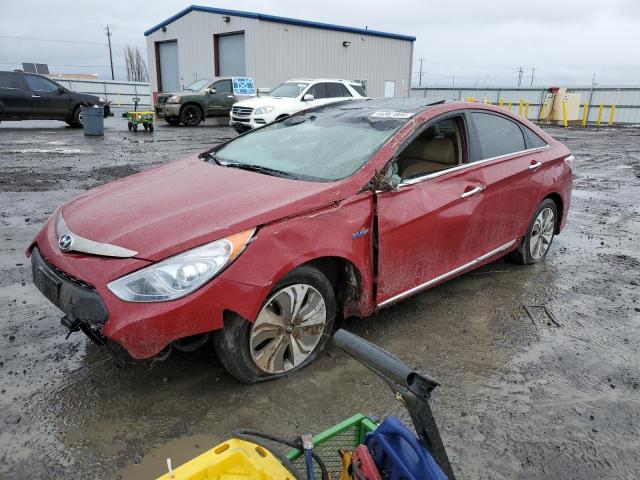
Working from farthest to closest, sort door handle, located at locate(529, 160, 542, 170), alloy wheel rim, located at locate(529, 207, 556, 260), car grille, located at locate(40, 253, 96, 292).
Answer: alloy wheel rim, located at locate(529, 207, 556, 260) < door handle, located at locate(529, 160, 542, 170) < car grille, located at locate(40, 253, 96, 292)

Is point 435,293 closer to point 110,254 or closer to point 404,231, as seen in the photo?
point 404,231

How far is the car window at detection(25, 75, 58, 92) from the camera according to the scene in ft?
52.7

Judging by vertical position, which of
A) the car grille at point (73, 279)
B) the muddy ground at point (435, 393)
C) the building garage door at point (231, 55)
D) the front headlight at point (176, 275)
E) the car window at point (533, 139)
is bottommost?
the muddy ground at point (435, 393)

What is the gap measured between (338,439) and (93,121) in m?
15.3

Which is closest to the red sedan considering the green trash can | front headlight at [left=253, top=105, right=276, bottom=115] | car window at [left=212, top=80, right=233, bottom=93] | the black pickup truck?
front headlight at [left=253, top=105, right=276, bottom=115]

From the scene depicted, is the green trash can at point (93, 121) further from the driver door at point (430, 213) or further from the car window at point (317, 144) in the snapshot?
the driver door at point (430, 213)

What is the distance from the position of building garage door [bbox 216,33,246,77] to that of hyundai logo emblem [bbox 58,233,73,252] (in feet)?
75.7

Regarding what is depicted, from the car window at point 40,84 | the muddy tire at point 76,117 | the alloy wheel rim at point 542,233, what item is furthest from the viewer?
the muddy tire at point 76,117

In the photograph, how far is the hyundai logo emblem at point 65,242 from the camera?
2.69 m

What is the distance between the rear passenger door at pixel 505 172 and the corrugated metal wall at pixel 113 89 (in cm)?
3779

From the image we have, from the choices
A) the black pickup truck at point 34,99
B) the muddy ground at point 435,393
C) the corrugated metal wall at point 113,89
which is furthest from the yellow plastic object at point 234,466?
the corrugated metal wall at point 113,89

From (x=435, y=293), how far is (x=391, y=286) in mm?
1053

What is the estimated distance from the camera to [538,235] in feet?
15.8

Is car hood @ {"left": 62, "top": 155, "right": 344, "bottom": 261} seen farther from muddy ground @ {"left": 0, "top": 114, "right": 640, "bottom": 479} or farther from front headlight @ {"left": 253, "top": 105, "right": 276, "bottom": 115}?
front headlight @ {"left": 253, "top": 105, "right": 276, "bottom": 115}
